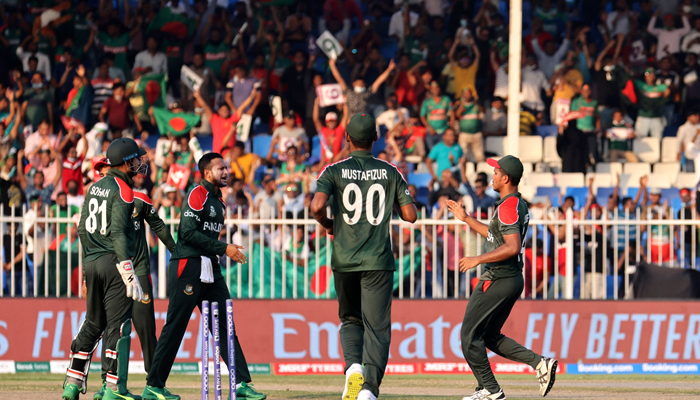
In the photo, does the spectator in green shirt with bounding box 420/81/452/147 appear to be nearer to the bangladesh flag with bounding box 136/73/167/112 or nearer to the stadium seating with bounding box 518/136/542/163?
the stadium seating with bounding box 518/136/542/163

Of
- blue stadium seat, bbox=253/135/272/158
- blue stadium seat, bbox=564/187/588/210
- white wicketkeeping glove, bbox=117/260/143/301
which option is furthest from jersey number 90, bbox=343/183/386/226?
blue stadium seat, bbox=253/135/272/158

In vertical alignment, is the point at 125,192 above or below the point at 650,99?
below

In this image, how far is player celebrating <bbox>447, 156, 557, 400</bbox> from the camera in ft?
26.8

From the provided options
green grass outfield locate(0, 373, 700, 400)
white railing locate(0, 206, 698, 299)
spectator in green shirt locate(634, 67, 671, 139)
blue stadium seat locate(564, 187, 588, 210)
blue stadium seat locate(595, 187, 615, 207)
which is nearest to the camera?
green grass outfield locate(0, 373, 700, 400)

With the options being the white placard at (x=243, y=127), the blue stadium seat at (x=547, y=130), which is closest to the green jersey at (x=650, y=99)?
the blue stadium seat at (x=547, y=130)

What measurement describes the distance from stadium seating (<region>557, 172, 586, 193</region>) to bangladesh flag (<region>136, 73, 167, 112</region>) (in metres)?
7.11

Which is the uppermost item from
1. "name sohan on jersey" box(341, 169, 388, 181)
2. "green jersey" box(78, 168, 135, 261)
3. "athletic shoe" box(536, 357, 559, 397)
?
"name sohan on jersey" box(341, 169, 388, 181)

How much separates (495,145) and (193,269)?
10.6 metres

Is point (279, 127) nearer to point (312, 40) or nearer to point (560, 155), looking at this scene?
point (312, 40)

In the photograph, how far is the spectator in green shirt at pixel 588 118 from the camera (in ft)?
59.4

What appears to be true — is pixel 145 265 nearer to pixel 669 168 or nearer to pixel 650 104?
pixel 669 168

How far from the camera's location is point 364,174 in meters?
7.50

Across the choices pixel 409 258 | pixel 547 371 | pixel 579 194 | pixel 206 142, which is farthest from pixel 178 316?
pixel 579 194

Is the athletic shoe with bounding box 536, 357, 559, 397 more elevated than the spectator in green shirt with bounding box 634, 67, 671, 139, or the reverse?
the spectator in green shirt with bounding box 634, 67, 671, 139
